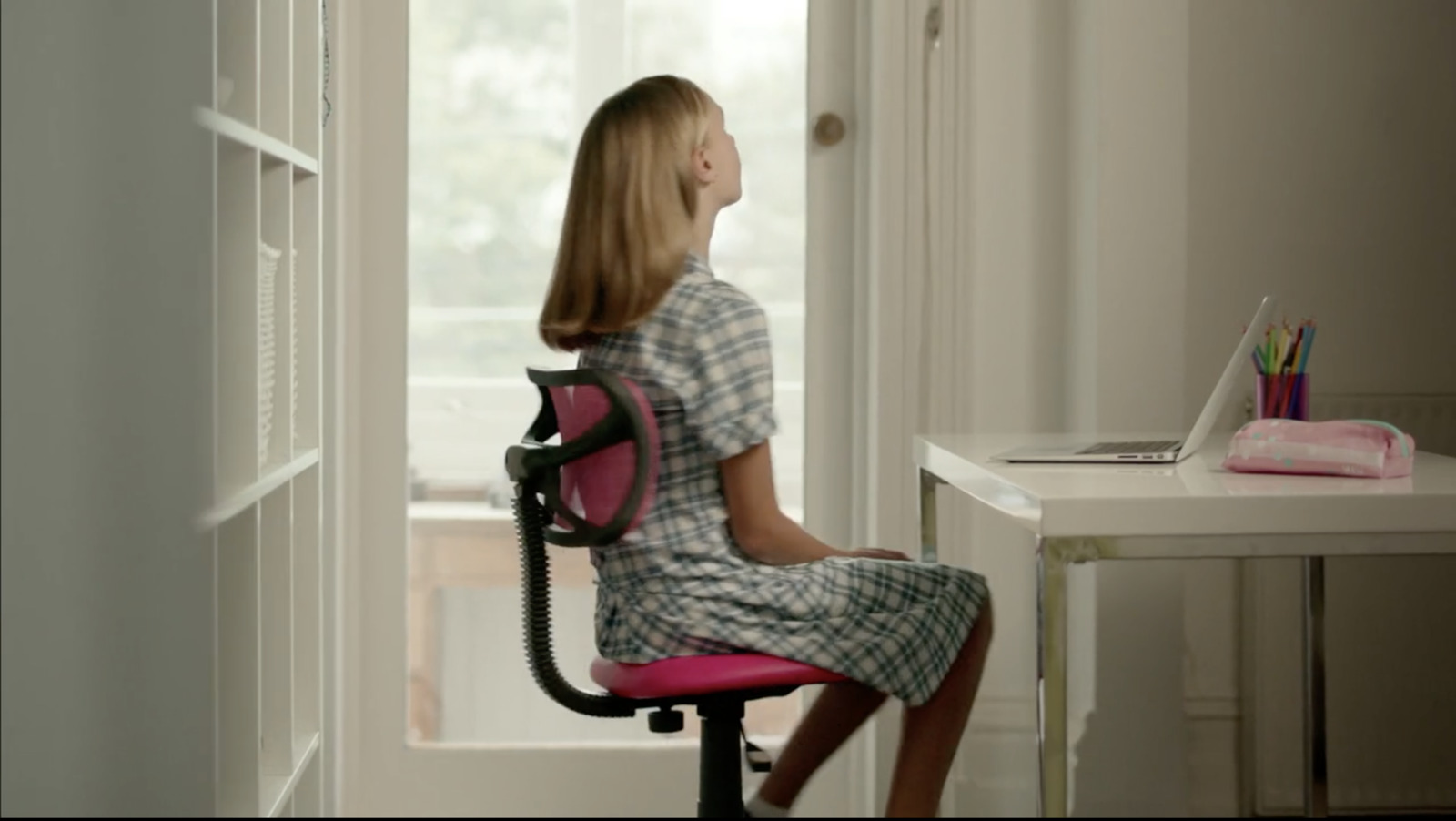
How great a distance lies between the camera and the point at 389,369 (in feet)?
7.82

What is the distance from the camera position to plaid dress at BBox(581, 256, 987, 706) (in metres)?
1.44

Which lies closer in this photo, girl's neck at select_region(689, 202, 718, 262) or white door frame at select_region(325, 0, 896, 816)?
girl's neck at select_region(689, 202, 718, 262)

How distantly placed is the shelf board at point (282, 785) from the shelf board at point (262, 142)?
70 cm

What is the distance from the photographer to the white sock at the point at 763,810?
62.7 inches

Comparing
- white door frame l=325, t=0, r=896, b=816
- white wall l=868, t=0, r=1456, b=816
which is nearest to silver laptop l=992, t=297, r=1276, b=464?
white wall l=868, t=0, r=1456, b=816

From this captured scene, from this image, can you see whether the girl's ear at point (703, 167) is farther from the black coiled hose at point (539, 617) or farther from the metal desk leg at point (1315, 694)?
the metal desk leg at point (1315, 694)

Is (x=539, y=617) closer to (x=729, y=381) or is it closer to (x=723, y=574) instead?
(x=723, y=574)

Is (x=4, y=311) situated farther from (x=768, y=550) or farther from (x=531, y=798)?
(x=531, y=798)

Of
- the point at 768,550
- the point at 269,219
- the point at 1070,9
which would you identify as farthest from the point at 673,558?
the point at 1070,9

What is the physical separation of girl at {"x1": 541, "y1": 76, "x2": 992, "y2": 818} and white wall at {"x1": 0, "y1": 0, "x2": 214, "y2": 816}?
996 mm

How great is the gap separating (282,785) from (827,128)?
1290mm

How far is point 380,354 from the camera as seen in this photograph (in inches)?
93.9

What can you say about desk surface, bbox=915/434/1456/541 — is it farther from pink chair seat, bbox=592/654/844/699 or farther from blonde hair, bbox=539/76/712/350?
blonde hair, bbox=539/76/712/350

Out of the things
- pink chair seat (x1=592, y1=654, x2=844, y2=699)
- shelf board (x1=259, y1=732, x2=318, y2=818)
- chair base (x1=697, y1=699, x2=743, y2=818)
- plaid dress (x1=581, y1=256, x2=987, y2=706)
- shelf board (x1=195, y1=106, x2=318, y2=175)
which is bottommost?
shelf board (x1=259, y1=732, x2=318, y2=818)
